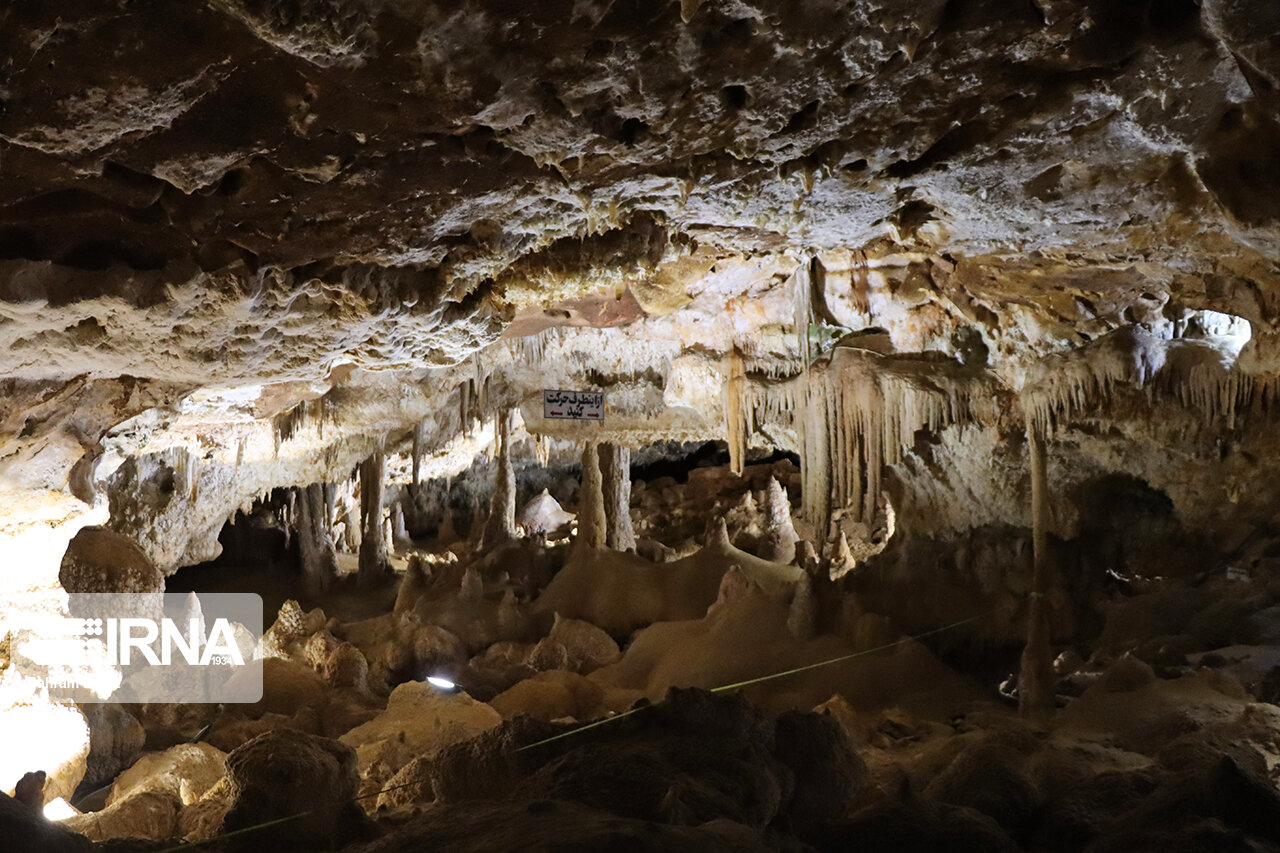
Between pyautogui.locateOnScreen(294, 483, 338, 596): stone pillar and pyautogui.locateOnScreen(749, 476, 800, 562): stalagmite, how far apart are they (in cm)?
766

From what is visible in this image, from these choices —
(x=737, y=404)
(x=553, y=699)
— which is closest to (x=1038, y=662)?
(x=553, y=699)

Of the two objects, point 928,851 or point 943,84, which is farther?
point 943,84

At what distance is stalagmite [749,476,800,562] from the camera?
13.7 meters

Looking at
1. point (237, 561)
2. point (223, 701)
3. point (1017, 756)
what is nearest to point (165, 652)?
point (223, 701)

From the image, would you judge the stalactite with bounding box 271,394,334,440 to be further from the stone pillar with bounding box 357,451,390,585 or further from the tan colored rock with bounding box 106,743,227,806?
the tan colored rock with bounding box 106,743,227,806

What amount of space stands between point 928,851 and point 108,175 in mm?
3890

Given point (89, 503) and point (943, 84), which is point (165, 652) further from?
point (943, 84)

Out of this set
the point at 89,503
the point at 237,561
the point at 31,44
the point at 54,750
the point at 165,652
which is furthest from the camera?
the point at 237,561

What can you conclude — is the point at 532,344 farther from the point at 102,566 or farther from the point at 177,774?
the point at 177,774

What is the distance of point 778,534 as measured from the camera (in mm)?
14297

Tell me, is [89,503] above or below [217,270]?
below

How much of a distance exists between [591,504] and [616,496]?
0.52 metres

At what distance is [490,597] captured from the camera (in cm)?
1184

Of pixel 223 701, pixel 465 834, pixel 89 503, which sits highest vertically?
pixel 89 503
